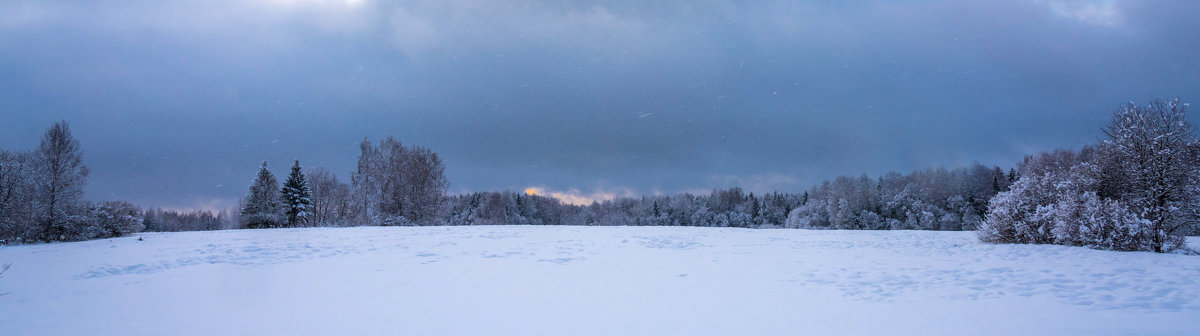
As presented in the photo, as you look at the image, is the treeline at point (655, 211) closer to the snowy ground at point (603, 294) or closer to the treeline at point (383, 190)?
the treeline at point (383, 190)

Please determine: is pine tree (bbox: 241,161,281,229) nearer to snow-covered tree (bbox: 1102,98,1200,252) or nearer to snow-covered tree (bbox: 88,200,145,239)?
snow-covered tree (bbox: 88,200,145,239)

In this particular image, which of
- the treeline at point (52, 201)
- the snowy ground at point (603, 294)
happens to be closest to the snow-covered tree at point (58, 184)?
the treeline at point (52, 201)

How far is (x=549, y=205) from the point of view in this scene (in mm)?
86625

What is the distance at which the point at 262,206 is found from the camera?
3222 cm

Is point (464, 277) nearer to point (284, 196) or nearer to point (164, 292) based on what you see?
point (164, 292)

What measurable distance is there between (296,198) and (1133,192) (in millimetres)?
42180

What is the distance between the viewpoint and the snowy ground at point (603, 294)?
16.3 ft

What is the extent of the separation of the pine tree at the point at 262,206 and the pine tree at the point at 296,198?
1.30 meters

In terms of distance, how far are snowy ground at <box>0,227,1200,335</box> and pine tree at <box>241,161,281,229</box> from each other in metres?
22.5

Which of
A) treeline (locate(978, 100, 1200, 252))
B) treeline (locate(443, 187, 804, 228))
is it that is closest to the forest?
treeline (locate(978, 100, 1200, 252))

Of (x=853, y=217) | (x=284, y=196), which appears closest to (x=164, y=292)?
(x=284, y=196)

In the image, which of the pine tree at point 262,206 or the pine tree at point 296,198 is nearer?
the pine tree at point 262,206

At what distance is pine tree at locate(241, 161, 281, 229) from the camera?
105ft

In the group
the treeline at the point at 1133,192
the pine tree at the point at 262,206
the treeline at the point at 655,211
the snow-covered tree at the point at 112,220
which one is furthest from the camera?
the treeline at the point at 655,211
